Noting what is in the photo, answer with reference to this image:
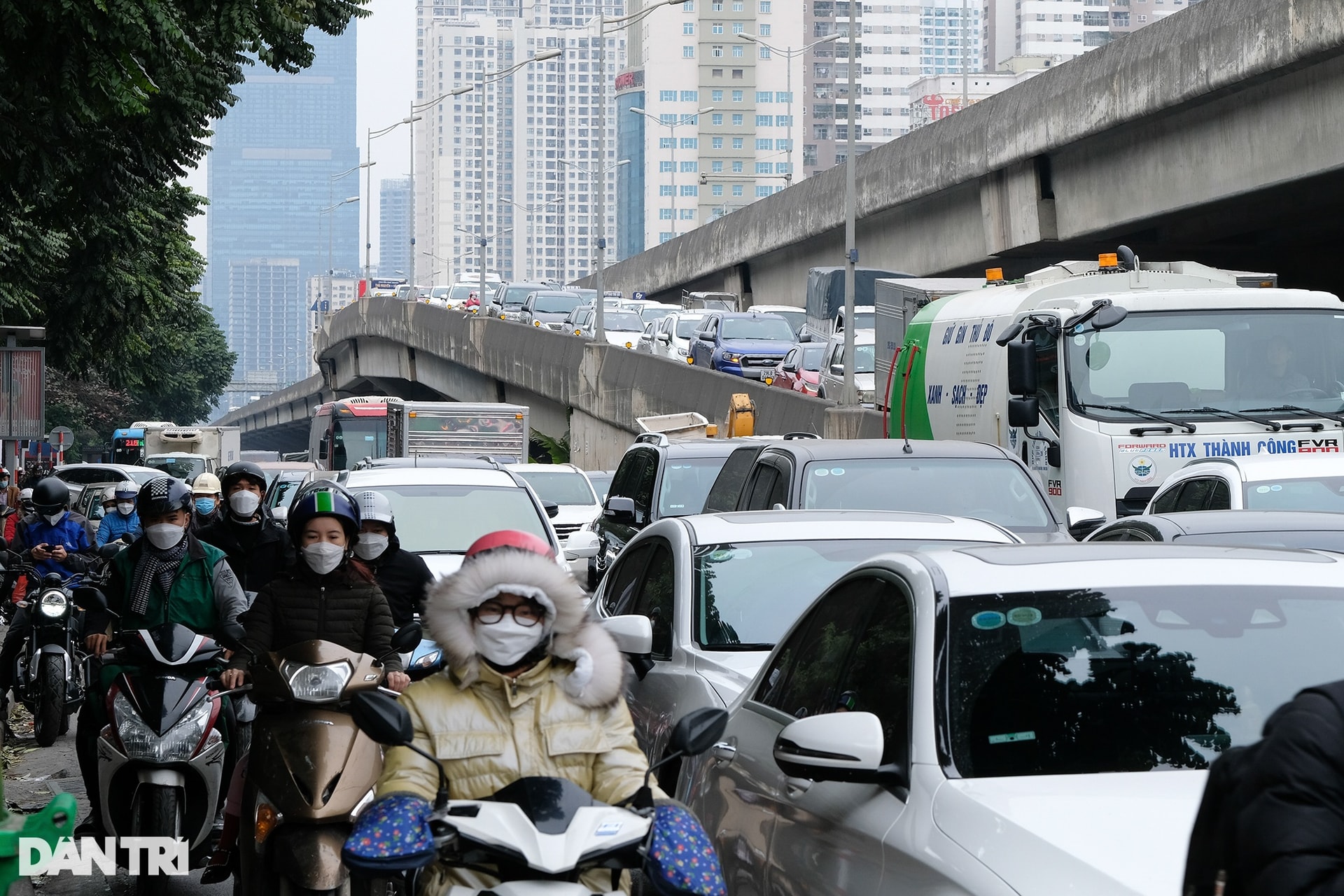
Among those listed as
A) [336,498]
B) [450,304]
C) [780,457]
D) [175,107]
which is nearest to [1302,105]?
[780,457]

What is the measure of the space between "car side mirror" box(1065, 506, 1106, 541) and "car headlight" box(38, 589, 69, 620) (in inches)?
253

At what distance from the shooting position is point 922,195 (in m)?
39.4

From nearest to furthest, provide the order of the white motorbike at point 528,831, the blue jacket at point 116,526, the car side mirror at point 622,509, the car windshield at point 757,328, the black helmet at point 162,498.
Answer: the white motorbike at point 528,831 < the black helmet at point 162,498 < the car side mirror at point 622,509 < the blue jacket at point 116,526 < the car windshield at point 757,328

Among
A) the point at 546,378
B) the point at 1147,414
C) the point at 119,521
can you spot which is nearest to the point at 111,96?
the point at 119,521

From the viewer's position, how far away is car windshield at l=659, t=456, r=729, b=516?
16500 mm

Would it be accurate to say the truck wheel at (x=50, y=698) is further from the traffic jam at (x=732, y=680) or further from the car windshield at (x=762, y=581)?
the car windshield at (x=762, y=581)

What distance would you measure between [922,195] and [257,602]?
110 ft

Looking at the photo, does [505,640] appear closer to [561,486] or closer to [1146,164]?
[561,486]

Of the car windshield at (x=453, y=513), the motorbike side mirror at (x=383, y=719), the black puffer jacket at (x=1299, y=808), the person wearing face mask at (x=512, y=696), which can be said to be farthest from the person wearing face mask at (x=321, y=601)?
the car windshield at (x=453, y=513)

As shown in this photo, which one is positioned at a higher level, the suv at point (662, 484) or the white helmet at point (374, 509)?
the white helmet at point (374, 509)

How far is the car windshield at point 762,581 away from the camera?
7137 mm

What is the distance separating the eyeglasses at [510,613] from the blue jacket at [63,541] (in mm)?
9917

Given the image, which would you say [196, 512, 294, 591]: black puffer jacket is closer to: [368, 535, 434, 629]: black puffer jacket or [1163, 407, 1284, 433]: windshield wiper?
[368, 535, 434, 629]: black puffer jacket

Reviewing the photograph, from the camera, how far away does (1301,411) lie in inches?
604
